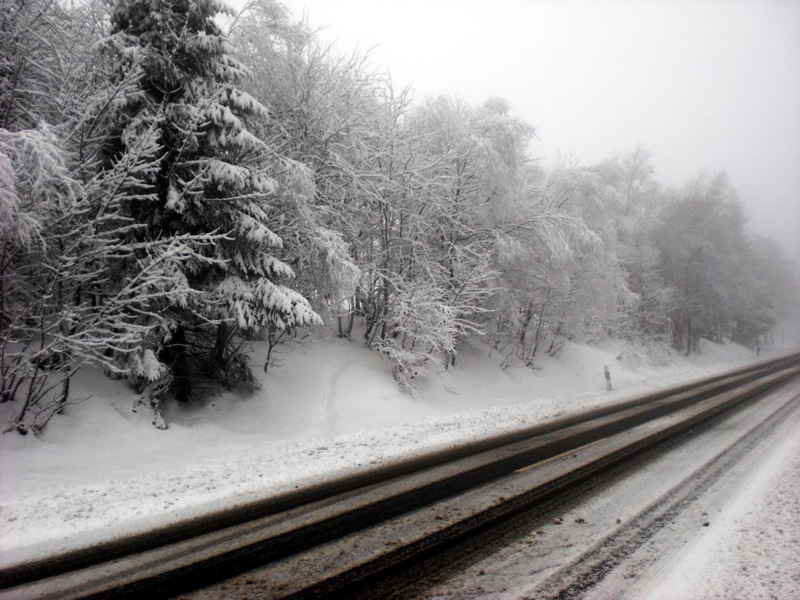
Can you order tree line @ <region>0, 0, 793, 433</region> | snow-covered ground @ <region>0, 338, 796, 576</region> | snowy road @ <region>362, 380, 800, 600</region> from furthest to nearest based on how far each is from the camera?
tree line @ <region>0, 0, 793, 433</region>, snow-covered ground @ <region>0, 338, 796, 576</region>, snowy road @ <region>362, 380, 800, 600</region>

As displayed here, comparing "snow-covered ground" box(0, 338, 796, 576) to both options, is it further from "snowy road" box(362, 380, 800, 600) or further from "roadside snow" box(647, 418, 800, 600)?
"roadside snow" box(647, 418, 800, 600)

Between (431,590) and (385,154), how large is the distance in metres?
13.2

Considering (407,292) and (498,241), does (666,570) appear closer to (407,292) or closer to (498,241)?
(407,292)

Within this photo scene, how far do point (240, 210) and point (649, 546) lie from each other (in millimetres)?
9053

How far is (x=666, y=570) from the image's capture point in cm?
386

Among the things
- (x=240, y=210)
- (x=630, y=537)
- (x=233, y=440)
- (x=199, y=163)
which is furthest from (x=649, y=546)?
(x=199, y=163)

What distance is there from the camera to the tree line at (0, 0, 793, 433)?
7.34 metres

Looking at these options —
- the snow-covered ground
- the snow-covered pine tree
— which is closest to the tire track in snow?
the snow-covered ground

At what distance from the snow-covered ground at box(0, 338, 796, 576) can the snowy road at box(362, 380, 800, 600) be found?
3413mm

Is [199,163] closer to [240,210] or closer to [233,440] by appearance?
[240,210]

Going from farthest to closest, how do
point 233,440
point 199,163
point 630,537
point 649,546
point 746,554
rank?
point 199,163, point 233,440, point 630,537, point 649,546, point 746,554

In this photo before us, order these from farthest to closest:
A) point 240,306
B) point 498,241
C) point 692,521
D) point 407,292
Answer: point 498,241, point 407,292, point 240,306, point 692,521

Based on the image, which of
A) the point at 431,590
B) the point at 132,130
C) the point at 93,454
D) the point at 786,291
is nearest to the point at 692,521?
the point at 431,590

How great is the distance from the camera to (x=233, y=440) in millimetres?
8711
